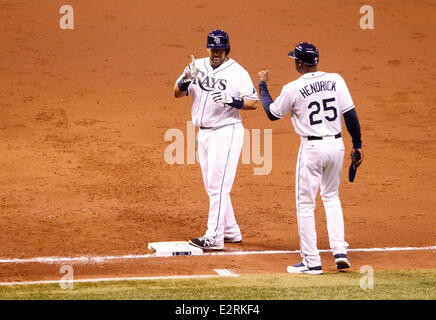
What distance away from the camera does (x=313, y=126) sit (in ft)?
21.5

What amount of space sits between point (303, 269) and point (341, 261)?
34 centimetres

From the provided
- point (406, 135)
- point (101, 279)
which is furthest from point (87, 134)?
point (101, 279)

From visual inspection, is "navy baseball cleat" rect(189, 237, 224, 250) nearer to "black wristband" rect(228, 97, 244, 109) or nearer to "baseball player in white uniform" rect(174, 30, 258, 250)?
"baseball player in white uniform" rect(174, 30, 258, 250)

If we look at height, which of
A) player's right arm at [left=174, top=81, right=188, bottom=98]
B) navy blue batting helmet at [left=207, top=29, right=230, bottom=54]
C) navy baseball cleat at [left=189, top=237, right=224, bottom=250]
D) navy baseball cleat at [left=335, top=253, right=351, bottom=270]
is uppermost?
navy blue batting helmet at [left=207, top=29, right=230, bottom=54]

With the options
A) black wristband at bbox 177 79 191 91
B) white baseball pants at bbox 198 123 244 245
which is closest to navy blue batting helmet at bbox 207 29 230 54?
black wristband at bbox 177 79 191 91

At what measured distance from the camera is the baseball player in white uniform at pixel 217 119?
7594 millimetres

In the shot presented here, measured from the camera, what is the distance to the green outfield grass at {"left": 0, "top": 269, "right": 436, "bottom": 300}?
5.65 meters

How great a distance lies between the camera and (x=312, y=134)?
21.5ft

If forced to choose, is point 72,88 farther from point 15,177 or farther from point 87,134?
point 15,177
